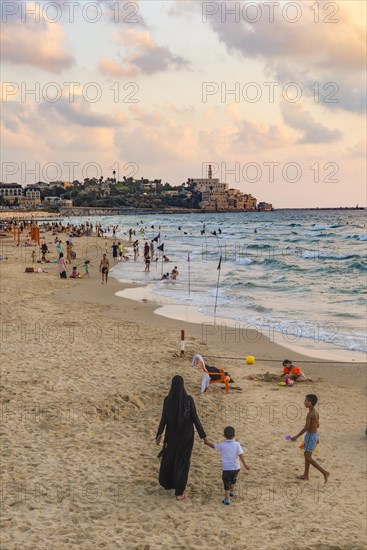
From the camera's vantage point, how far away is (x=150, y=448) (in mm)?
8469

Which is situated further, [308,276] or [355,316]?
[308,276]

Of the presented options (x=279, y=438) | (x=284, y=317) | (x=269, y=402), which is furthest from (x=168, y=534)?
(x=284, y=317)

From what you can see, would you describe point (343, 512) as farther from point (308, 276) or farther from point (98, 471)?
point (308, 276)

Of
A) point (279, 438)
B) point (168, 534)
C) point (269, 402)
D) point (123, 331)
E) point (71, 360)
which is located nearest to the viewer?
point (168, 534)

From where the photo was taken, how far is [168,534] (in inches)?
244

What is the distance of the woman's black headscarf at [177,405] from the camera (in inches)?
264

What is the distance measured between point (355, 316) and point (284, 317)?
9.41ft

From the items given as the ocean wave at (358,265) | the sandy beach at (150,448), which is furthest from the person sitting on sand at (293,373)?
the ocean wave at (358,265)

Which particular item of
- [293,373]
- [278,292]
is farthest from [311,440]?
[278,292]

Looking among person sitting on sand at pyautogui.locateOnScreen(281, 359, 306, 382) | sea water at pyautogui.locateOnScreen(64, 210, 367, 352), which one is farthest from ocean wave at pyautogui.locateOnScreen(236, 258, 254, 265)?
person sitting on sand at pyautogui.locateOnScreen(281, 359, 306, 382)

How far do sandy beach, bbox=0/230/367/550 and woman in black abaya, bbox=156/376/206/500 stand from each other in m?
0.26

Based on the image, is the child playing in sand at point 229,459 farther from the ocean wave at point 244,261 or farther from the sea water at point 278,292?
the ocean wave at point 244,261

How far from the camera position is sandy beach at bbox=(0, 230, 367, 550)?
632cm

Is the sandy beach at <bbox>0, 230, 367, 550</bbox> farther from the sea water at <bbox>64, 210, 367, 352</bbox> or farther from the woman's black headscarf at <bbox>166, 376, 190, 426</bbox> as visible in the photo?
the sea water at <bbox>64, 210, 367, 352</bbox>
